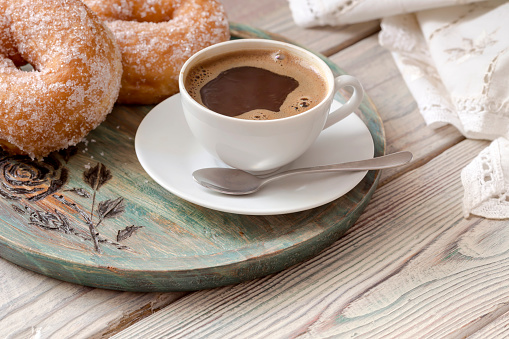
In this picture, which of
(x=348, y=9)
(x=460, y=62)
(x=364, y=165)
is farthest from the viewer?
(x=348, y=9)

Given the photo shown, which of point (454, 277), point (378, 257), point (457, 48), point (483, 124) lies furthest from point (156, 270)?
point (457, 48)

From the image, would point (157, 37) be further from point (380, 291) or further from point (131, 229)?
point (380, 291)

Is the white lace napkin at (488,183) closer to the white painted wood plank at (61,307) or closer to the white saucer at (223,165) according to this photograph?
the white saucer at (223,165)

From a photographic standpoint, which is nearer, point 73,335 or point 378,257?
point 73,335

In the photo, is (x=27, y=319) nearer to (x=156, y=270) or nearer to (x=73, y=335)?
(x=73, y=335)

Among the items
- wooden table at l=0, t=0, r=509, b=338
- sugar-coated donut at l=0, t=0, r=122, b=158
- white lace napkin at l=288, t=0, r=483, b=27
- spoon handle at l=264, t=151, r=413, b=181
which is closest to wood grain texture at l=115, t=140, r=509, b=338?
wooden table at l=0, t=0, r=509, b=338

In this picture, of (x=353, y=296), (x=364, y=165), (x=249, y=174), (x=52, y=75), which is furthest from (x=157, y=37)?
(x=353, y=296)
